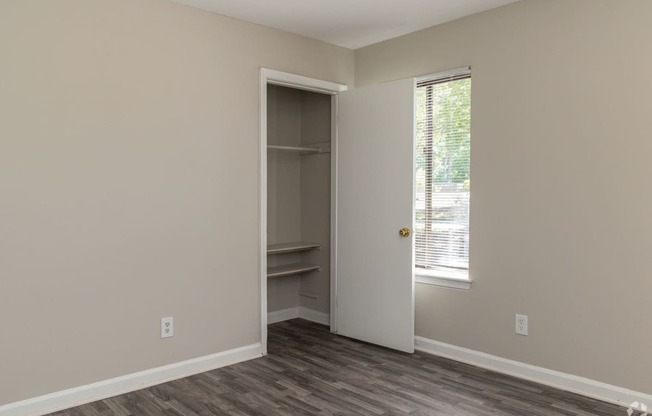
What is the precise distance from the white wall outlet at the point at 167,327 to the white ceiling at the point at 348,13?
2026mm

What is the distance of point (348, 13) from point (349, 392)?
245 centimetres

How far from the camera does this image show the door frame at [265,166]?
379cm

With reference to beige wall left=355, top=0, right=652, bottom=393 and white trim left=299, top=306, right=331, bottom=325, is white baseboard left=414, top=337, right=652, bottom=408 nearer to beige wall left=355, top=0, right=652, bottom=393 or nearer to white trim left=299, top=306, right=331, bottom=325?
beige wall left=355, top=0, right=652, bottom=393

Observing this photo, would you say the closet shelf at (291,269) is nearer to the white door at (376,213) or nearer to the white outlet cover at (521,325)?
the white door at (376,213)

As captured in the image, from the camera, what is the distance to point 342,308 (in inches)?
169

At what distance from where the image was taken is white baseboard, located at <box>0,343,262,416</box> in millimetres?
2787

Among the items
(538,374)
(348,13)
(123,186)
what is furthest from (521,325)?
(123,186)

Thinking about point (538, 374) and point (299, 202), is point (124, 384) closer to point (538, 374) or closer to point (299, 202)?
point (299, 202)

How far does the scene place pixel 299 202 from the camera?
4.97 meters

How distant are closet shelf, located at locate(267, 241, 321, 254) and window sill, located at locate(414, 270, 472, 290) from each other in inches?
43.4

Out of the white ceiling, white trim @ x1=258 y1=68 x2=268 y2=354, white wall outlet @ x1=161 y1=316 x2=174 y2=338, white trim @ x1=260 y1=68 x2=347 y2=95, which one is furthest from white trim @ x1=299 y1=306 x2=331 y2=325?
the white ceiling

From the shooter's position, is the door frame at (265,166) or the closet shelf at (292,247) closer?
the door frame at (265,166)

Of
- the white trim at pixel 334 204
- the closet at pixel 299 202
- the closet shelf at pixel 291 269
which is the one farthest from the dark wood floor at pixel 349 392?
the closet at pixel 299 202

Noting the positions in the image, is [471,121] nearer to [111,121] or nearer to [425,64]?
[425,64]
